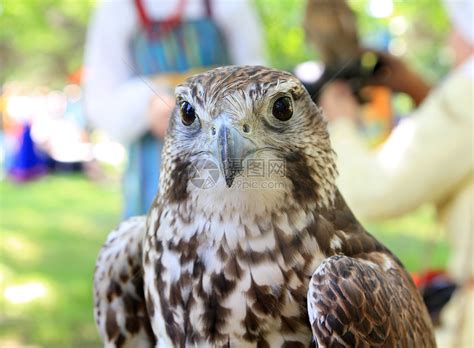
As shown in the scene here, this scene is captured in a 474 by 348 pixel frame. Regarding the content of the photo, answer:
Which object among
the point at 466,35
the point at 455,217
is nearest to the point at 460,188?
the point at 455,217

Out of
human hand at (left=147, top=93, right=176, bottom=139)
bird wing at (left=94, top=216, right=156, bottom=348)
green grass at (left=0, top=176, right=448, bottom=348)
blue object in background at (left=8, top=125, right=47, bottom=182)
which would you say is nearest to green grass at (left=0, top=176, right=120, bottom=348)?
green grass at (left=0, top=176, right=448, bottom=348)

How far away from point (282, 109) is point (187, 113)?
194 mm

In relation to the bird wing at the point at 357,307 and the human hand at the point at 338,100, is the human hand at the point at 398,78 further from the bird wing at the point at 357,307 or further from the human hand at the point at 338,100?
the bird wing at the point at 357,307

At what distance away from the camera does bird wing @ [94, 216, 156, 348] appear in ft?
4.61

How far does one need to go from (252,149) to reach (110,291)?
1.75ft

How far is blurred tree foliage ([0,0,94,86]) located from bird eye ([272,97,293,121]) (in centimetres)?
545

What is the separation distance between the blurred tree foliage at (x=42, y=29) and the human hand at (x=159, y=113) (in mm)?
4397

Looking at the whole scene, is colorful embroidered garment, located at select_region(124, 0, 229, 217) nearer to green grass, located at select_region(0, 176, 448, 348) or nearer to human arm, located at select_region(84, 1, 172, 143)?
human arm, located at select_region(84, 1, 172, 143)

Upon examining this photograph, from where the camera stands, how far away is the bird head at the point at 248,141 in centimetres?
112

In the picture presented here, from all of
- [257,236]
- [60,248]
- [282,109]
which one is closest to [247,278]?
[257,236]

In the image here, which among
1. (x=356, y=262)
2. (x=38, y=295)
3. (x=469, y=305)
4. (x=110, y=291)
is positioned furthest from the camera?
(x=38, y=295)

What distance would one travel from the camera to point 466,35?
266cm

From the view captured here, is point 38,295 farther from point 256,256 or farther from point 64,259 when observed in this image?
point 256,256

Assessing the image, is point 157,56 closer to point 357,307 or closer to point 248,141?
point 248,141
